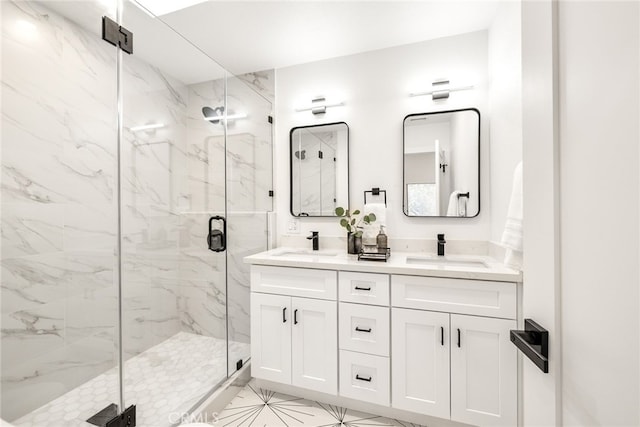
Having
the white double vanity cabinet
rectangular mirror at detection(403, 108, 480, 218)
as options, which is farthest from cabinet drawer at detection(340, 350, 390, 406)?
rectangular mirror at detection(403, 108, 480, 218)

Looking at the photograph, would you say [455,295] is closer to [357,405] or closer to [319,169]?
[357,405]

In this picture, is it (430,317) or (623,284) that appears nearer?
(623,284)

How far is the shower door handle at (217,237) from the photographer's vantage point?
6.65 ft

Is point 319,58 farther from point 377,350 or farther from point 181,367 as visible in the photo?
point 181,367

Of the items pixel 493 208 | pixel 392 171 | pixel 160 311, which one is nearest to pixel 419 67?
pixel 392 171

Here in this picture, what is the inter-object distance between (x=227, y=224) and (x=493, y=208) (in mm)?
1897

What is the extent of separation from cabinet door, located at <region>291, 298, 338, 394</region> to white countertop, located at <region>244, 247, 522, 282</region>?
240 millimetres

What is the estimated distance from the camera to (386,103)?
2.20 m

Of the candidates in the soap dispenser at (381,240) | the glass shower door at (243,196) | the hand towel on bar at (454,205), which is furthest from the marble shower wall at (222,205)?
the hand towel on bar at (454,205)

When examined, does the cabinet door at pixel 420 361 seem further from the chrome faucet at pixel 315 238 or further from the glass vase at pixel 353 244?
the chrome faucet at pixel 315 238

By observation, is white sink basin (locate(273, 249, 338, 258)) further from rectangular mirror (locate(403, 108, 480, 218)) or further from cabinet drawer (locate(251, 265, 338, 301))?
rectangular mirror (locate(403, 108, 480, 218))

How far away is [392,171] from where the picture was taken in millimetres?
2195

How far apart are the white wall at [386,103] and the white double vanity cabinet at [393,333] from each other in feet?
1.57

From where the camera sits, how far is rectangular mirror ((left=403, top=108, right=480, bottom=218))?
201cm
